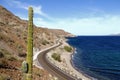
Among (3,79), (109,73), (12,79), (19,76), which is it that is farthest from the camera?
(109,73)

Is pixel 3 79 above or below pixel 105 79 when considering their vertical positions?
above

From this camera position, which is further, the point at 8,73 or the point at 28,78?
the point at 8,73

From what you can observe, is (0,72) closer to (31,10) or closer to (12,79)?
(12,79)

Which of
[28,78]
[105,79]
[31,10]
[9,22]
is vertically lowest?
[105,79]

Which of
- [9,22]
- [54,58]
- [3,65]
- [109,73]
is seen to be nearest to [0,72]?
[3,65]

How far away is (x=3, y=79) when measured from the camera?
22.5 meters

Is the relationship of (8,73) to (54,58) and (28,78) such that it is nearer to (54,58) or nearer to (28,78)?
(28,78)

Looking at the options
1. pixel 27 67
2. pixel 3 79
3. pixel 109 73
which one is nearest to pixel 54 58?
pixel 109 73

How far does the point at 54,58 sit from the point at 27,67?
5790 centimetres

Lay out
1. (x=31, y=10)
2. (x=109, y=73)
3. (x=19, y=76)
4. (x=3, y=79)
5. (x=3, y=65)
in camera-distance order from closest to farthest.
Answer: (x=31, y=10), (x=3, y=79), (x=19, y=76), (x=3, y=65), (x=109, y=73)

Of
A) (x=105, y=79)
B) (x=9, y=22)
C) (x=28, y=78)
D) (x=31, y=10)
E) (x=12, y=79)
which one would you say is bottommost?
(x=105, y=79)

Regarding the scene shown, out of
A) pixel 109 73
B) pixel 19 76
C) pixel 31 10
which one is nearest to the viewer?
pixel 31 10

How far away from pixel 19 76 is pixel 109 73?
3911 centimetres

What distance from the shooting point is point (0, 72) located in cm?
2494
